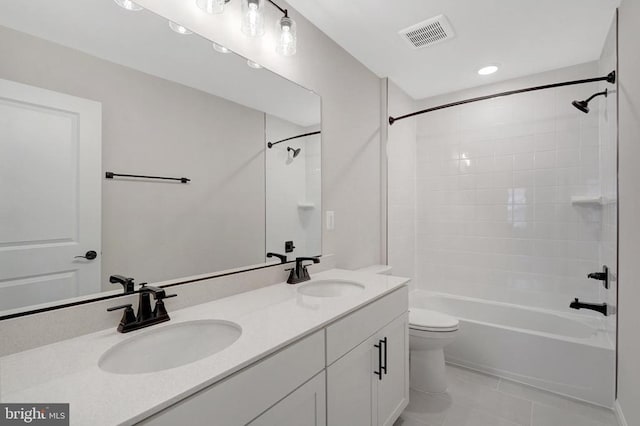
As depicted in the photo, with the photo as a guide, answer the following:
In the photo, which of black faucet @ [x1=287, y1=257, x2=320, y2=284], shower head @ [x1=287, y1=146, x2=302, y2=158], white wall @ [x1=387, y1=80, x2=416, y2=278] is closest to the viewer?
black faucet @ [x1=287, y1=257, x2=320, y2=284]

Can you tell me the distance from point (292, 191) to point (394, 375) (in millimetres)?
1188

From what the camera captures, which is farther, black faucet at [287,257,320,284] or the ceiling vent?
the ceiling vent

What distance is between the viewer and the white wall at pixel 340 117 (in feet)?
4.93

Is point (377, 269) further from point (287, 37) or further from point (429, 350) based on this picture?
point (287, 37)

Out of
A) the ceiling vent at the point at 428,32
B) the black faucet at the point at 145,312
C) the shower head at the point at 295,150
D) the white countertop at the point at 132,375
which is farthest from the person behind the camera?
the ceiling vent at the point at 428,32

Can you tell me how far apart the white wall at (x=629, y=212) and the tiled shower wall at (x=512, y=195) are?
77 centimetres

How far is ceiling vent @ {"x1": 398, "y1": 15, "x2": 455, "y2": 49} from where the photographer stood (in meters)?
1.85

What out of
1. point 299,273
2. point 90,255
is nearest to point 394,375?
point 299,273

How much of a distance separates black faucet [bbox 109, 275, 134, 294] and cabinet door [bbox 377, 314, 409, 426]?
1091 mm

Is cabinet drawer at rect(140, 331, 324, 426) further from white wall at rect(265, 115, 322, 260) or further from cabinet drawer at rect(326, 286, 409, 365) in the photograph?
white wall at rect(265, 115, 322, 260)

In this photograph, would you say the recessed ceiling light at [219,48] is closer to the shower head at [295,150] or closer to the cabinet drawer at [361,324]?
the shower head at [295,150]

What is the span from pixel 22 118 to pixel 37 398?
0.74m

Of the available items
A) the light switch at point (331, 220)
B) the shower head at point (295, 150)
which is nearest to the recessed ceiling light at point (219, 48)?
the shower head at point (295, 150)

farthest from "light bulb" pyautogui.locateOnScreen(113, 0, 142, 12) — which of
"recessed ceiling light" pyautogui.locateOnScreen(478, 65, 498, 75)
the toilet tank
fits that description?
"recessed ceiling light" pyautogui.locateOnScreen(478, 65, 498, 75)
